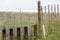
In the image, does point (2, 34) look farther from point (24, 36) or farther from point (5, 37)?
point (24, 36)

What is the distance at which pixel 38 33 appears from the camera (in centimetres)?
684

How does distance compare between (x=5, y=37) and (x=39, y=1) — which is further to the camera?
(x=39, y=1)

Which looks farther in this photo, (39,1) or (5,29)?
(39,1)

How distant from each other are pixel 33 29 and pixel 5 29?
Result: 745mm

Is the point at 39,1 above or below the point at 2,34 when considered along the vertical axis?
above

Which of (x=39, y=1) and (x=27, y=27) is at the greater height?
(x=39, y=1)

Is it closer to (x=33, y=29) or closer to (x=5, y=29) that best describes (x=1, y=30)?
(x=5, y=29)

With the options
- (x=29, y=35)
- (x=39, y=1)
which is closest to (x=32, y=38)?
(x=29, y=35)

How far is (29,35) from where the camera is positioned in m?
6.95

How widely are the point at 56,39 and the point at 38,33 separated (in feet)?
1.57

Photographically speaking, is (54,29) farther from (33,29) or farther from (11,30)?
(11,30)

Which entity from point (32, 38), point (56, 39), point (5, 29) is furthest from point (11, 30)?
point (56, 39)

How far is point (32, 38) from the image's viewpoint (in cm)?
687

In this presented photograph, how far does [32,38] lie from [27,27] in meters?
0.31
